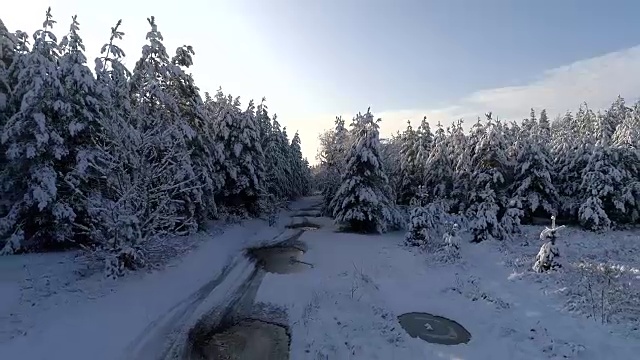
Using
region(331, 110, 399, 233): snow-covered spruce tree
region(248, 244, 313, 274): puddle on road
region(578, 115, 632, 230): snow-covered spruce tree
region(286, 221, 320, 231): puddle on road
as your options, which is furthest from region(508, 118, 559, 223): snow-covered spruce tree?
region(248, 244, 313, 274): puddle on road

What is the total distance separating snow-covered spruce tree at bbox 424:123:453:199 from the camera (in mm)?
32906

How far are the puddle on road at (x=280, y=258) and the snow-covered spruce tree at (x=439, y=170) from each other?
15.8 m

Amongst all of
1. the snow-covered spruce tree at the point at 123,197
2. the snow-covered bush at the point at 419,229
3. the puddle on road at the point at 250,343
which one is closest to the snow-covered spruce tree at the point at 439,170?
the snow-covered bush at the point at 419,229

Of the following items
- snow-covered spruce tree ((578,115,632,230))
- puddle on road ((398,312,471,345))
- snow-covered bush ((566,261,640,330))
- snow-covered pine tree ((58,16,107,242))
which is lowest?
puddle on road ((398,312,471,345))

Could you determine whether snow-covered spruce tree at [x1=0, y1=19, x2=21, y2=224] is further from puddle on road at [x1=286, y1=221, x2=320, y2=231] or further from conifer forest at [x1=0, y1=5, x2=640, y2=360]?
puddle on road at [x1=286, y1=221, x2=320, y2=231]

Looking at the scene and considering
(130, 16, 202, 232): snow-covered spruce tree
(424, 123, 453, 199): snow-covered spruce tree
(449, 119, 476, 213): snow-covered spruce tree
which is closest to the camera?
(130, 16, 202, 232): snow-covered spruce tree

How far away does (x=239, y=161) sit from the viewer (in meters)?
30.5

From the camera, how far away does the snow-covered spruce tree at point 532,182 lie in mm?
26375

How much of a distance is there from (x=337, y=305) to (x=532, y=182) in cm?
2054

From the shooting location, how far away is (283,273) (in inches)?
643

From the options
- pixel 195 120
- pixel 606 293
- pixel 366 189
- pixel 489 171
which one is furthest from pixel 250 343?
pixel 489 171

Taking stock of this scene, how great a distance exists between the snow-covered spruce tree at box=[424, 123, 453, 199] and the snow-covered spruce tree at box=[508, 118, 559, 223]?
597 cm

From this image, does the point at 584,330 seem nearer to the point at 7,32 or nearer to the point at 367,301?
the point at 367,301

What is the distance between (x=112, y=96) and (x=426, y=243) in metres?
17.6
